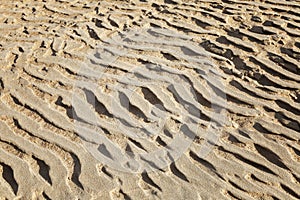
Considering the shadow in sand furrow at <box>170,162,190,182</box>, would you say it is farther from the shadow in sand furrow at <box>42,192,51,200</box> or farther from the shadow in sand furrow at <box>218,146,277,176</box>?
the shadow in sand furrow at <box>42,192,51,200</box>

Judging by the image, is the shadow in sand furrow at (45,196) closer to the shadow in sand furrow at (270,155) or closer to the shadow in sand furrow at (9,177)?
the shadow in sand furrow at (9,177)

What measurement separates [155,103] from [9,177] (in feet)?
4.89

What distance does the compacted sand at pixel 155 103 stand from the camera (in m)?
3.47

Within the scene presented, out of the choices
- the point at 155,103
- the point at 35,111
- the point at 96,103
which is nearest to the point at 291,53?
the point at 155,103

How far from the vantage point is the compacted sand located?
137 inches

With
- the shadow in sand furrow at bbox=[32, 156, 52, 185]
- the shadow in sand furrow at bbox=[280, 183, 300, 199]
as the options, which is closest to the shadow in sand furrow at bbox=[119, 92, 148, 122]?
the shadow in sand furrow at bbox=[32, 156, 52, 185]

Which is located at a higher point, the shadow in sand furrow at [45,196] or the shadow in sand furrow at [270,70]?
the shadow in sand furrow at [270,70]

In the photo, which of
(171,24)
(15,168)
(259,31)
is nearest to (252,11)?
(259,31)

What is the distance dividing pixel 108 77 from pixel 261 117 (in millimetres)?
1649

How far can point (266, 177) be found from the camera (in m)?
3.41

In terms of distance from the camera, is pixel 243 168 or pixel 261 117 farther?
pixel 261 117

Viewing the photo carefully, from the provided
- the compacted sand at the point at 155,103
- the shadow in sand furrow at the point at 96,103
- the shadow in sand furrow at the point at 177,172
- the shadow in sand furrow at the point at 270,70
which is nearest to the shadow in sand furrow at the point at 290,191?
the compacted sand at the point at 155,103

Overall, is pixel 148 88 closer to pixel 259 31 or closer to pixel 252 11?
pixel 259 31

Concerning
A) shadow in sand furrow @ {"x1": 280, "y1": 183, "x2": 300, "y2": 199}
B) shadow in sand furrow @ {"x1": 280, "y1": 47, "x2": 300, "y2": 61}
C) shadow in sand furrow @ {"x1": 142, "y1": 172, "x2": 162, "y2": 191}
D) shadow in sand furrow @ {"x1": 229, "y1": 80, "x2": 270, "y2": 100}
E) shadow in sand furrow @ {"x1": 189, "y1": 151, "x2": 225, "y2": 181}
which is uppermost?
shadow in sand furrow @ {"x1": 280, "y1": 47, "x2": 300, "y2": 61}
